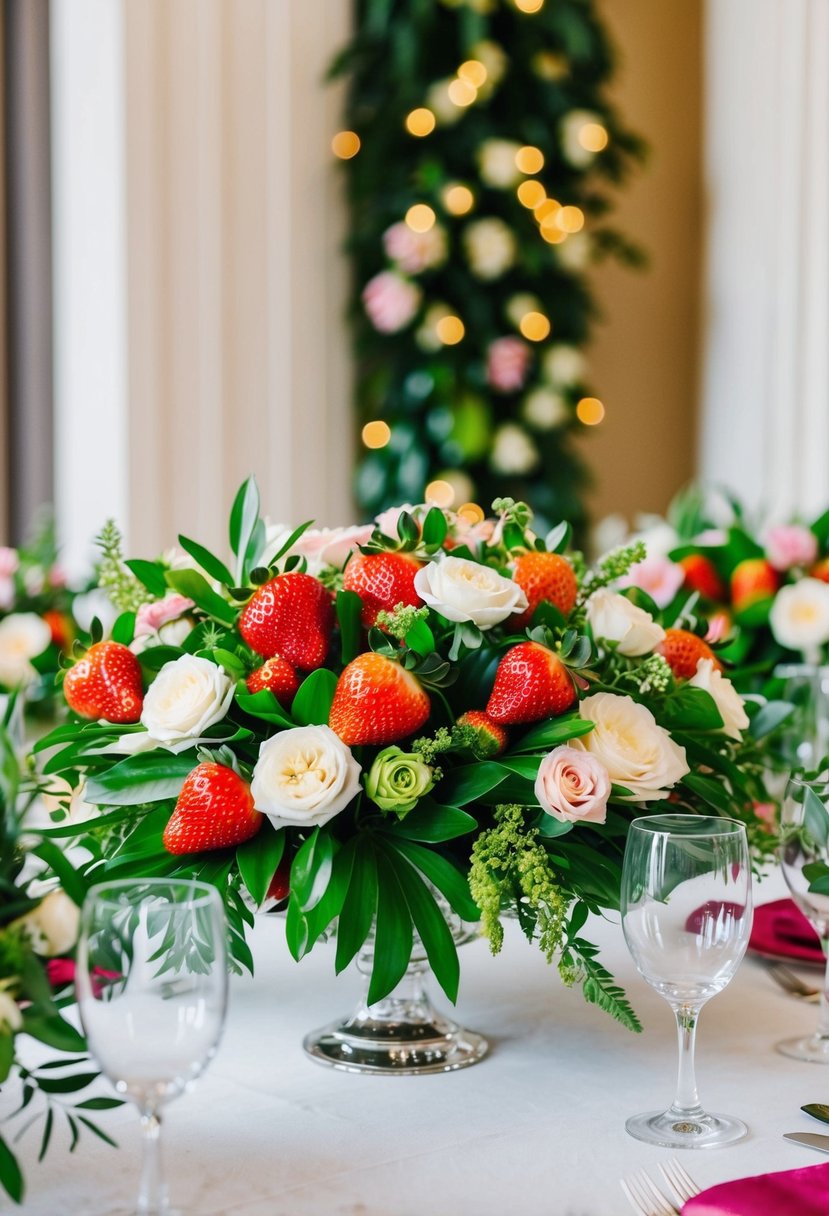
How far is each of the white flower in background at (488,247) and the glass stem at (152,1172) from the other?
269cm

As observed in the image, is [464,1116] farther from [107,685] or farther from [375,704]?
[107,685]

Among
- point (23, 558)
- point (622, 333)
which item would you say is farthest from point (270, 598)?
point (622, 333)

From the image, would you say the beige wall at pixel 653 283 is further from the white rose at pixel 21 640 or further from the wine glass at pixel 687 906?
the wine glass at pixel 687 906

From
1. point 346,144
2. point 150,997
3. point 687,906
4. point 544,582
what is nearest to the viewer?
point 150,997

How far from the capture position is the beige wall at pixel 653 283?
391 centimetres

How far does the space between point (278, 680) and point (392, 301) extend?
7.50 feet

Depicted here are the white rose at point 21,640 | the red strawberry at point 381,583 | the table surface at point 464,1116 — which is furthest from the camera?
the white rose at point 21,640

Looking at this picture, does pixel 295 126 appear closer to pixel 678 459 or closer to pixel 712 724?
pixel 678 459

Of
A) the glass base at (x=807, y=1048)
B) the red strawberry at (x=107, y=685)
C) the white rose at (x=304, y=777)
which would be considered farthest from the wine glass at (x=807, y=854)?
the red strawberry at (x=107, y=685)

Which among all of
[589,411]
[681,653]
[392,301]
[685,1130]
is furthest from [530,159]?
[685,1130]

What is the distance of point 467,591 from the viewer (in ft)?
3.20

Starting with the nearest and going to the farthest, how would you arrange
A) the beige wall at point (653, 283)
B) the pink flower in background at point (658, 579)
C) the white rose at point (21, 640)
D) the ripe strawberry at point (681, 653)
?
the ripe strawberry at point (681, 653), the pink flower in background at point (658, 579), the white rose at point (21, 640), the beige wall at point (653, 283)

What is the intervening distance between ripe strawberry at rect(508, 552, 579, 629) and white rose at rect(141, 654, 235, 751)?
228mm

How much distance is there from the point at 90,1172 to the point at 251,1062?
217 mm
